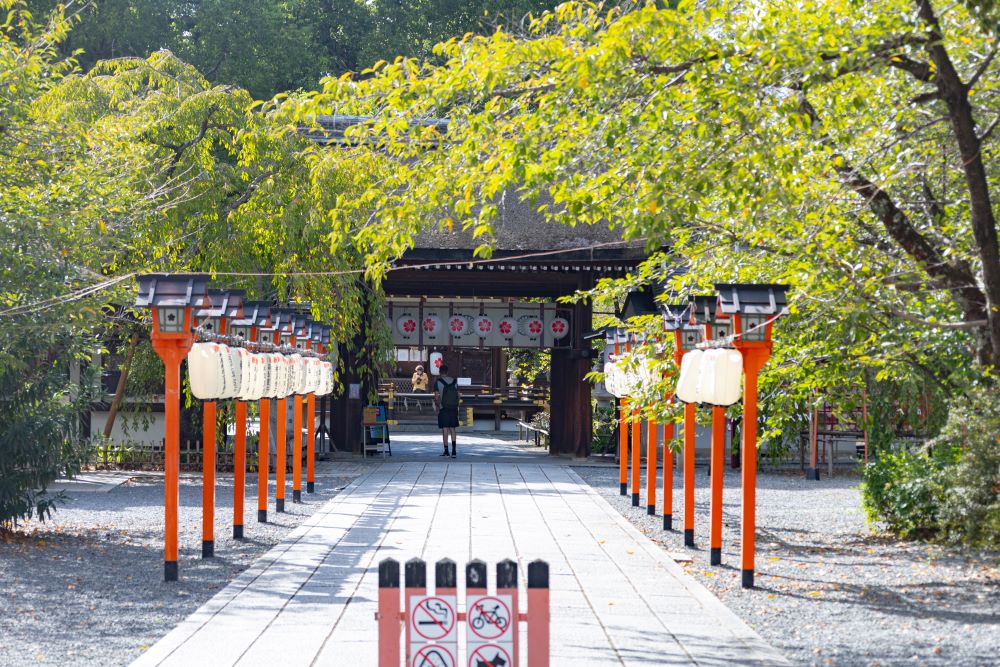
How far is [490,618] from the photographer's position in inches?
173

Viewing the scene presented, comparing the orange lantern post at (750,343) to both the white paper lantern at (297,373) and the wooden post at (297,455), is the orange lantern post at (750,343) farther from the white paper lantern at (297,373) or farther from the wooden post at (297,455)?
the wooden post at (297,455)

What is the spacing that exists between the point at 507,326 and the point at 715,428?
13.0 meters

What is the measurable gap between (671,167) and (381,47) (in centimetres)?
2605

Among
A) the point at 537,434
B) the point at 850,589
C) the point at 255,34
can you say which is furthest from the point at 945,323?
the point at 255,34

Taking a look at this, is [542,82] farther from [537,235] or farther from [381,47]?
[381,47]

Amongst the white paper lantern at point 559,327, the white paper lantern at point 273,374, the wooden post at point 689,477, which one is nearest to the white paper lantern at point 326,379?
the white paper lantern at point 273,374

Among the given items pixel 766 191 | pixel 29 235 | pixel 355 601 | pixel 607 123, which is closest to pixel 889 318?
pixel 766 191

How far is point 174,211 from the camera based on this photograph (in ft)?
55.0

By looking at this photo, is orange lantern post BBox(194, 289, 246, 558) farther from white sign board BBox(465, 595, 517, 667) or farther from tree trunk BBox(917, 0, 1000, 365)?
tree trunk BBox(917, 0, 1000, 365)

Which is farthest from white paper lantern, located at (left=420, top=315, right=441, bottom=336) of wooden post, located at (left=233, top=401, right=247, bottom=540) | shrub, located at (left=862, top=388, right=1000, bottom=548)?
shrub, located at (left=862, top=388, right=1000, bottom=548)

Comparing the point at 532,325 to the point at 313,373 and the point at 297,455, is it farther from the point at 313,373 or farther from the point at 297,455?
the point at 313,373

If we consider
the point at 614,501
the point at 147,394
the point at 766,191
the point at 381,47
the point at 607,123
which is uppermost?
the point at 381,47

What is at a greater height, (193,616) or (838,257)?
(838,257)

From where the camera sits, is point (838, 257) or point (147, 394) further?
point (147, 394)
